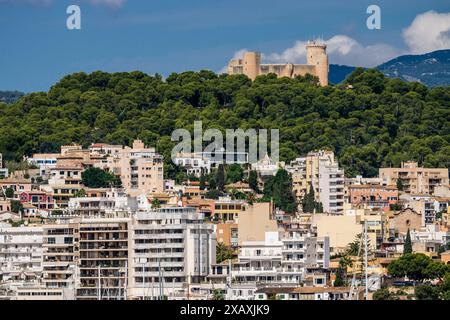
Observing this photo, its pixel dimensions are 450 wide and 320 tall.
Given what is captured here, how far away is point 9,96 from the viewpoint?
194 feet

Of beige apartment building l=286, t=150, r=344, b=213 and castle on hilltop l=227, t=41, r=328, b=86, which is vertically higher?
castle on hilltop l=227, t=41, r=328, b=86

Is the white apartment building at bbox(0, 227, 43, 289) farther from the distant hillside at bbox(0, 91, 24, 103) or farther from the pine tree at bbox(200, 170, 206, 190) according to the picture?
the distant hillside at bbox(0, 91, 24, 103)

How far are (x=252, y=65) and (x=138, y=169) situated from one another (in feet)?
48.4

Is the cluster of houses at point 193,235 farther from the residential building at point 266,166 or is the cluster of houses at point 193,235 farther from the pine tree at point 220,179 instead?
the pine tree at point 220,179

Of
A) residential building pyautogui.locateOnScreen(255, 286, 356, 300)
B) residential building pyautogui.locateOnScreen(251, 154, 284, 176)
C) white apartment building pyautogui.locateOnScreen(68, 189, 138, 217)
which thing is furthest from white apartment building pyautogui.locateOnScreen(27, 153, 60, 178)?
residential building pyautogui.locateOnScreen(255, 286, 356, 300)

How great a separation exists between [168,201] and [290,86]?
59.5 feet

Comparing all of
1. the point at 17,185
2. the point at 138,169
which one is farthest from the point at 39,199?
the point at 138,169

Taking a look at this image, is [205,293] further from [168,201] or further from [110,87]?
[110,87]

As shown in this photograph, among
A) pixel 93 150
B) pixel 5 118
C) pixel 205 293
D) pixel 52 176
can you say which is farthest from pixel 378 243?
pixel 5 118

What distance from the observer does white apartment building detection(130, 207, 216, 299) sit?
878 inches

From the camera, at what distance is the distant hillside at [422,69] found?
5600 centimetres

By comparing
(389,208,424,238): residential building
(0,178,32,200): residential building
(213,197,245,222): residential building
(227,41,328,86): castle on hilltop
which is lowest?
(389,208,424,238): residential building

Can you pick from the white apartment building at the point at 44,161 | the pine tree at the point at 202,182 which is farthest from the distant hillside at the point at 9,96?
the pine tree at the point at 202,182

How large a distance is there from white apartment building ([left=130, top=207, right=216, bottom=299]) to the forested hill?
17855 millimetres
